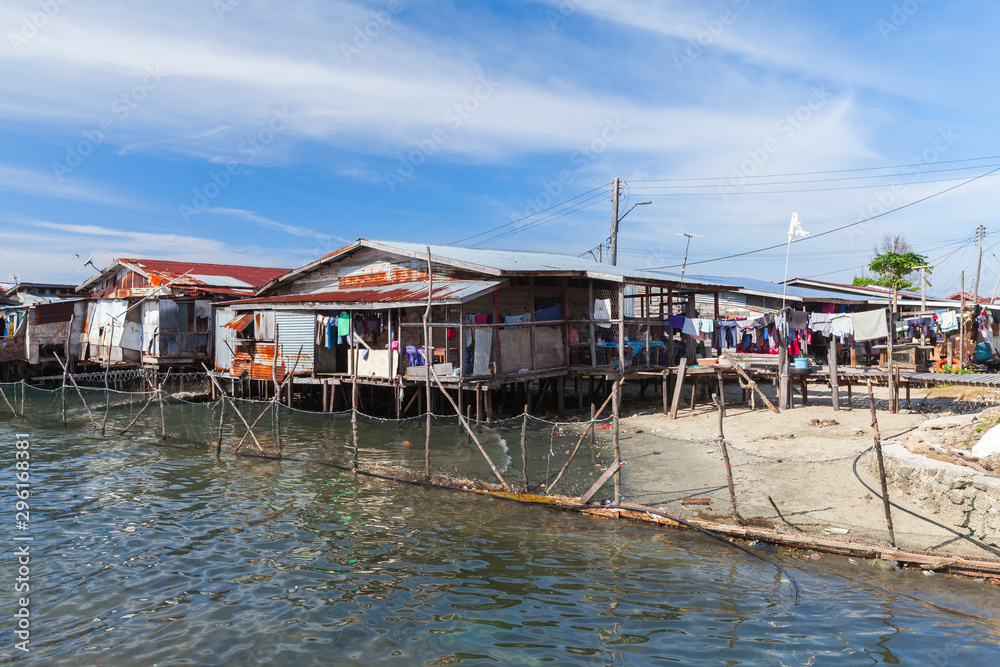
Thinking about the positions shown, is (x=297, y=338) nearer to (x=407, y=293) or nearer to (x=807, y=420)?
(x=407, y=293)

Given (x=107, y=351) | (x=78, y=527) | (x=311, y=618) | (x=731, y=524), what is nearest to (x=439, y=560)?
(x=311, y=618)

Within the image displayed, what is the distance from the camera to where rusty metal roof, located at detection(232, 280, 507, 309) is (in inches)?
709

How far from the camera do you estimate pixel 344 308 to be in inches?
800

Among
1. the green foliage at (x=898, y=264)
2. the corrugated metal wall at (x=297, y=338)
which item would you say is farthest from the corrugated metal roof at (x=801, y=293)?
the corrugated metal wall at (x=297, y=338)

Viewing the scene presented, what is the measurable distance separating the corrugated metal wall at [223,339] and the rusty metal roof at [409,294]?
13.9 feet

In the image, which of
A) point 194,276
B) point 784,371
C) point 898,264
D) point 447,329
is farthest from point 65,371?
point 898,264

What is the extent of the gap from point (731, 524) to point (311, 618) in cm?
604

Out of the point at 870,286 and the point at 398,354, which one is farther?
the point at 870,286

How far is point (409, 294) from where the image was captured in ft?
64.7

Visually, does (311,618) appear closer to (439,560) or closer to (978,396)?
(439,560)

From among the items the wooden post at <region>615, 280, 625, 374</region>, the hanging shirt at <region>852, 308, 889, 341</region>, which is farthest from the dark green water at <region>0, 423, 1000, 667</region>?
the hanging shirt at <region>852, 308, 889, 341</region>

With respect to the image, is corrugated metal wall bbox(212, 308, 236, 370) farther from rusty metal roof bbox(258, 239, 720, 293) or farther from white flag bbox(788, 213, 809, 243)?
white flag bbox(788, 213, 809, 243)

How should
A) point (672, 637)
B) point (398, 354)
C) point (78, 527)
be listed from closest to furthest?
point (672, 637), point (78, 527), point (398, 354)

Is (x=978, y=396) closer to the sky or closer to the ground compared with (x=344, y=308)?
closer to the ground
